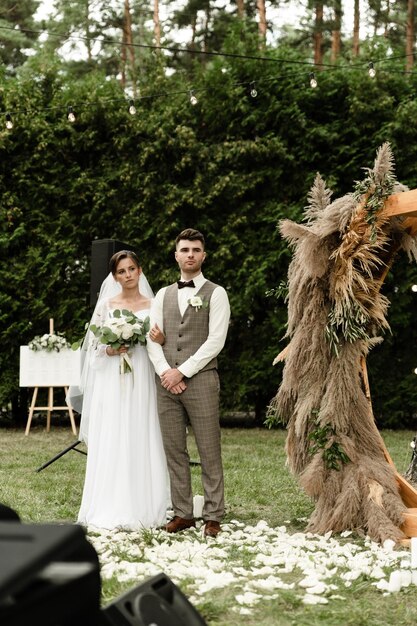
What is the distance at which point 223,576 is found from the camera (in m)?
3.80

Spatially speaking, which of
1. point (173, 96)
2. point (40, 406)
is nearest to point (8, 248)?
point (40, 406)

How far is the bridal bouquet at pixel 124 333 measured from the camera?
5.55 metres

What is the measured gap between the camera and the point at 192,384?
5.30 m

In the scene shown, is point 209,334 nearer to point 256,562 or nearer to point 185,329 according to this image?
point 185,329

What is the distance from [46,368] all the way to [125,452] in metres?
5.25

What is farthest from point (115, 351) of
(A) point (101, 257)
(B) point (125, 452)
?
(A) point (101, 257)

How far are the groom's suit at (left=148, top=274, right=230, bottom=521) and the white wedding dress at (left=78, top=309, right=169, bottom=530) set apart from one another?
223 millimetres

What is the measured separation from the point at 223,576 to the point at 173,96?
27.9 feet

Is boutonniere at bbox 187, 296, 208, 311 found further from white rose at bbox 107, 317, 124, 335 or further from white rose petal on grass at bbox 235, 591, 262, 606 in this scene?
white rose petal on grass at bbox 235, 591, 262, 606

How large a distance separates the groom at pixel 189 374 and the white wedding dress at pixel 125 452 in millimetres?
224

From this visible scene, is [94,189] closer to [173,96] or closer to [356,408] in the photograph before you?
[173,96]

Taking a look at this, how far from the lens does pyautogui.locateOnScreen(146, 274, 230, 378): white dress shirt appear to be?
17.2ft

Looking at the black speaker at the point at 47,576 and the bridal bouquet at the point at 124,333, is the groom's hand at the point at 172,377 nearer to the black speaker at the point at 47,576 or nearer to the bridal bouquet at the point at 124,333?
the bridal bouquet at the point at 124,333

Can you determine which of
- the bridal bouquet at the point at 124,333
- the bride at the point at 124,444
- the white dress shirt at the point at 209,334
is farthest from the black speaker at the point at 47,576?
the bridal bouquet at the point at 124,333
